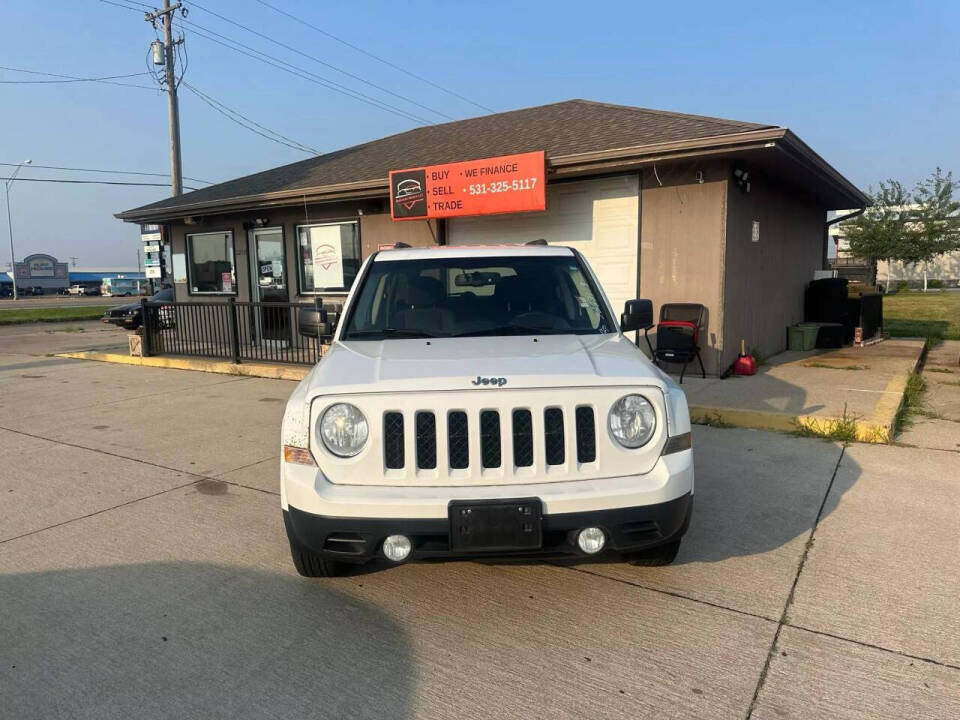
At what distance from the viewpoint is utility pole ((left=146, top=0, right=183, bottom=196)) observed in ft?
74.5

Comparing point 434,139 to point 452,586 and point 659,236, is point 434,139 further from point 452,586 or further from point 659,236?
point 452,586

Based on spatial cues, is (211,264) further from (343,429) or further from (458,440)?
(458,440)

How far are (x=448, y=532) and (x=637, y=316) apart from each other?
7.26 feet

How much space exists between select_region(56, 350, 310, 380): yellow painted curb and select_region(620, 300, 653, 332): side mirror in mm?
6712

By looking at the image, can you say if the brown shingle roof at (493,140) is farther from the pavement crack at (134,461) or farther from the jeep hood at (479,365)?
the pavement crack at (134,461)

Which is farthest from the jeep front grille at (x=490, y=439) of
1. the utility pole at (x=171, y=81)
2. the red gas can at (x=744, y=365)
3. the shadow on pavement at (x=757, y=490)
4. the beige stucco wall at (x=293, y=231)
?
the utility pole at (x=171, y=81)

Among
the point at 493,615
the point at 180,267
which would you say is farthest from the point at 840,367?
the point at 180,267

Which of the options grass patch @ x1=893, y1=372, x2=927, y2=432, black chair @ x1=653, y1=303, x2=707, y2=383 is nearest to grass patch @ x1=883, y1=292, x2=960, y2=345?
grass patch @ x1=893, y1=372, x2=927, y2=432

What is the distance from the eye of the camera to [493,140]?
11.8 m

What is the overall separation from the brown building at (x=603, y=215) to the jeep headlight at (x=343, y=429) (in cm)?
660

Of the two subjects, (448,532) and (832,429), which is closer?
(448,532)

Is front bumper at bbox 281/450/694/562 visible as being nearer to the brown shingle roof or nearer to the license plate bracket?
the license plate bracket

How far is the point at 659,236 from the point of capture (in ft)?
30.4

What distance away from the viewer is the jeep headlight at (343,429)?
117 inches
